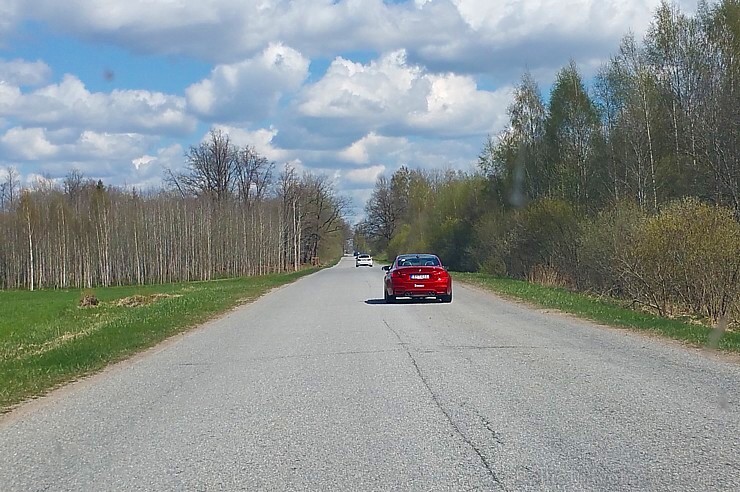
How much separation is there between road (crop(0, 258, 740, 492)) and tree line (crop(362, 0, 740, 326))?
6.53 m

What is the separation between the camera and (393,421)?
7.67m

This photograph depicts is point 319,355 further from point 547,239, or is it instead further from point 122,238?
point 122,238

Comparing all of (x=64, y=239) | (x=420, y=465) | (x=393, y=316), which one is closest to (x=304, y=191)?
(x=64, y=239)

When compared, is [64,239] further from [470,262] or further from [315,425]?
[315,425]

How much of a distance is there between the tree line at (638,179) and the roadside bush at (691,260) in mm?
32

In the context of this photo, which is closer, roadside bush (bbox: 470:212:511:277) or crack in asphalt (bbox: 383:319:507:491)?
crack in asphalt (bbox: 383:319:507:491)

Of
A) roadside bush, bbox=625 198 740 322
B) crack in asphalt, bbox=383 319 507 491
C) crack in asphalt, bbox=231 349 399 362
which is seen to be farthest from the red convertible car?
crack in asphalt, bbox=383 319 507 491

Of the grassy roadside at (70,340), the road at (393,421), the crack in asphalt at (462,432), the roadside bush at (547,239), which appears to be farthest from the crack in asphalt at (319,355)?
the roadside bush at (547,239)

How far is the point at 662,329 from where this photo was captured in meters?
16.1

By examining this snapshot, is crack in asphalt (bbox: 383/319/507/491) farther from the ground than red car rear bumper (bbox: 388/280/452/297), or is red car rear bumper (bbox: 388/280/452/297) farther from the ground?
red car rear bumper (bbox: 388/280/452/297)

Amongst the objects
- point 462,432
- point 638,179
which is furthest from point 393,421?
point 638,179

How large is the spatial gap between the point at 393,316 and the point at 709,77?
1729 centimetres

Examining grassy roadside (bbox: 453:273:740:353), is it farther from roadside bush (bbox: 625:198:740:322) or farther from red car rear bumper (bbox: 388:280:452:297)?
red car rear bumper (bbox: 388:280:452:297)

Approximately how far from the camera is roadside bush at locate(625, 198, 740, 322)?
18609mm
